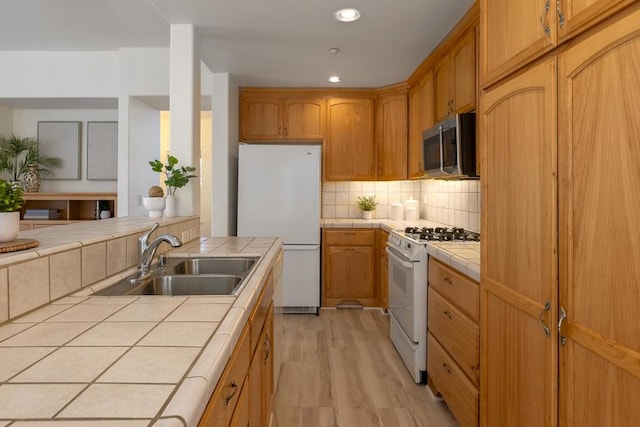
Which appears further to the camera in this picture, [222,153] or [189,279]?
[222,153]

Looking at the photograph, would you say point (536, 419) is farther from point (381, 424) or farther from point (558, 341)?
point (381, 424)

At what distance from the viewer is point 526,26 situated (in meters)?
1.24

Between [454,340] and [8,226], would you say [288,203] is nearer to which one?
[454,340]

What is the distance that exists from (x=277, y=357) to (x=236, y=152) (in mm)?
2499

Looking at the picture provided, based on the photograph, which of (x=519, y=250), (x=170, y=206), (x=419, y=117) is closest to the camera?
(x=519, y=250)

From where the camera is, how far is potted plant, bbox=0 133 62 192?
14.1 feet

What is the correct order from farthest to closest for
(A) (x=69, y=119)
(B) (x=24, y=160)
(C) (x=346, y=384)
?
(A) (x=69, y=119) < (B) (x=24, y=160) < (C) (x=346, y=384)

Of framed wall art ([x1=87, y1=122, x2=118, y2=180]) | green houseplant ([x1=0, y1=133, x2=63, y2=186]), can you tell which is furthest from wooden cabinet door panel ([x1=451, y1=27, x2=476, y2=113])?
green houseplant ([x1=0, y1=133, x2=63, y2=186])

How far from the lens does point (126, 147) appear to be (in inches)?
145

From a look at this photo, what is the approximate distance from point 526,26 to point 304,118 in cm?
317

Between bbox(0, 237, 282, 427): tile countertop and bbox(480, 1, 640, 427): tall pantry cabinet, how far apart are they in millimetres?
861

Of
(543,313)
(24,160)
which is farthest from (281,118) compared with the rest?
(543,313)

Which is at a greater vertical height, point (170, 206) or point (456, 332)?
point (170, 206)

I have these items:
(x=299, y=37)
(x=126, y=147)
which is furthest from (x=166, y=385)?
(x=126, y=147)
